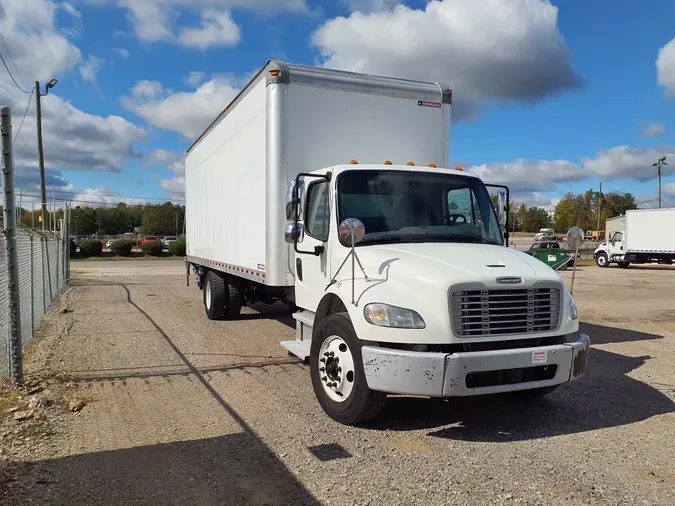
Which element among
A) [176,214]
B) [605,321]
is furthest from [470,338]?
[176,214]

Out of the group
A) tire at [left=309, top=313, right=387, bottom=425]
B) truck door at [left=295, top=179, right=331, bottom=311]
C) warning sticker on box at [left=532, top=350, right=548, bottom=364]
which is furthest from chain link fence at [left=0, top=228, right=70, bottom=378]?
warning sticker on box at [left=532, top=350, right=548, bottom=364]

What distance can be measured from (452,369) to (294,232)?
8.45 ft

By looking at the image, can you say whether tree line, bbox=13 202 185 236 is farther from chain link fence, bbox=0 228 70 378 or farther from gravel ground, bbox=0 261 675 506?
gravel ground, bbox=0 261 675 506

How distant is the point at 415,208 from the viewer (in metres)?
5.72

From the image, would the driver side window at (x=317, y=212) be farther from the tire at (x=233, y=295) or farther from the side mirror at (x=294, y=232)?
the tire at (x=233, y=295)

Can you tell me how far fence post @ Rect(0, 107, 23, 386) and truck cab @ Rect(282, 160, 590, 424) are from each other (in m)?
2.84

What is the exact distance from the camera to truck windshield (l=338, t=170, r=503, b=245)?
5508 mm

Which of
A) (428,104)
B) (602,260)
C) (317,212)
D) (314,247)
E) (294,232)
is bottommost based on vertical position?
(602,260)

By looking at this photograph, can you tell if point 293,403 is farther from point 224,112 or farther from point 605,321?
point 605,321

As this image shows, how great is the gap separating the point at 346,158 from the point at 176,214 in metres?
93.9

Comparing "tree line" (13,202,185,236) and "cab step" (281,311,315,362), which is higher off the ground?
"tree line" (13,202,185,236)

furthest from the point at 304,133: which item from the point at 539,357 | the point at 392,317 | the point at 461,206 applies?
the point at 539,357

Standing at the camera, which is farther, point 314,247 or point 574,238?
point 314,247

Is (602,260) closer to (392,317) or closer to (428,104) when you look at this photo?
(428,104)
